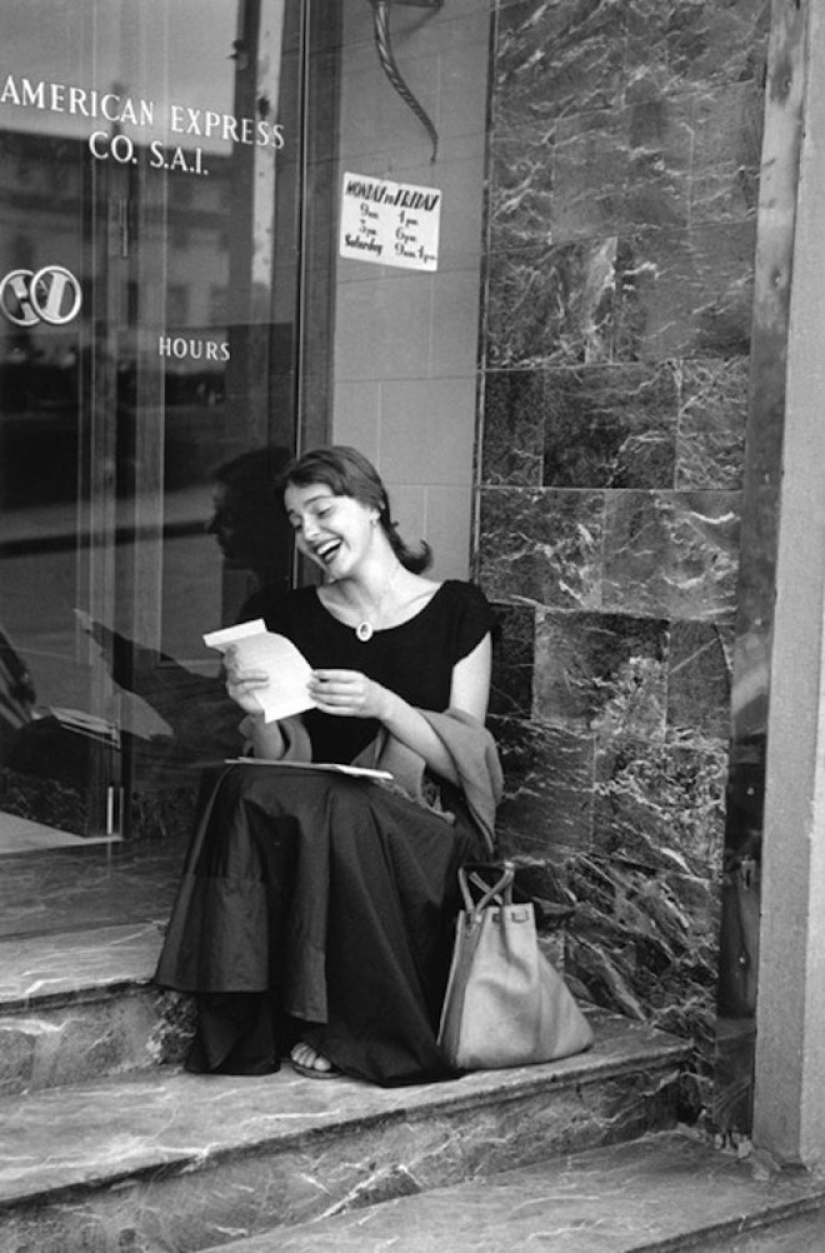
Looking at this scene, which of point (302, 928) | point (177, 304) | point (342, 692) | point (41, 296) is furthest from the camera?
point (177, 304)

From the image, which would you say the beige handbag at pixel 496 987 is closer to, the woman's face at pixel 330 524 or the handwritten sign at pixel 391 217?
the woman's face at pixel 330 524

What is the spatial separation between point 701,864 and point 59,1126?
1405 mm

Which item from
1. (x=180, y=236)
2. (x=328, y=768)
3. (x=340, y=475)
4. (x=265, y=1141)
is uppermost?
(x=180, y=236)

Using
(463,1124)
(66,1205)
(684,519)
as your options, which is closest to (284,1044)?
(463,1124)

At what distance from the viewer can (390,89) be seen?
4.21 meters

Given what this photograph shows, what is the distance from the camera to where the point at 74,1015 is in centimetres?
343

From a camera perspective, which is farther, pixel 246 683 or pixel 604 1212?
pixel 246 683

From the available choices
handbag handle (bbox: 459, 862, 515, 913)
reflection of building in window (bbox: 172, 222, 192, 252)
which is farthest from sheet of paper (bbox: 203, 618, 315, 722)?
reflection of building in window (bbox: 172, 222, 192, 252)

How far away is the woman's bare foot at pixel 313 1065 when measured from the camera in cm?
349

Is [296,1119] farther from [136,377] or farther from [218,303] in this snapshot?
[218,303]

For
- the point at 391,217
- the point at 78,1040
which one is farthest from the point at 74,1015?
the point at 391,217

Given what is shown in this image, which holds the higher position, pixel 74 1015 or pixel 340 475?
pixel 340 475

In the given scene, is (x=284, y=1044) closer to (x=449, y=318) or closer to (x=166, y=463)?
(x=166, y=463)

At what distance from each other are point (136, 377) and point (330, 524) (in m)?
0.76
